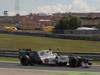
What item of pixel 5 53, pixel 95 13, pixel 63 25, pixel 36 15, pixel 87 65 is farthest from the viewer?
pixel 36 15

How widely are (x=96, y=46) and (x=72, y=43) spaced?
310cm

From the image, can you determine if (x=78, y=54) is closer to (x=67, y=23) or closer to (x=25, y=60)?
(x=25, y=60)

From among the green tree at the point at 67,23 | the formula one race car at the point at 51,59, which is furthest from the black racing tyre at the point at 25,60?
the green tree at the point at 67,23

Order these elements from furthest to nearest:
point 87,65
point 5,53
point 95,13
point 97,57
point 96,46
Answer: point 95,13
point 96,46
point 5,53
point 97,57
point 87,65

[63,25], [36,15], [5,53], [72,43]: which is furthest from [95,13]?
[5,53]

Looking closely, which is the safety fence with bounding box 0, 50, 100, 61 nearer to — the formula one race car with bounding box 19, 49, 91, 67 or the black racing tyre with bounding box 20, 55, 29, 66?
the formula one race car with bounding box 19, 49, 91, 67

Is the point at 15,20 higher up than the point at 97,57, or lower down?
lower down

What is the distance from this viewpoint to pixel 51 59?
918 inches

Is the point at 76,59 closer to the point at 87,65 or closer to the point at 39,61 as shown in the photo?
the point at 87,65

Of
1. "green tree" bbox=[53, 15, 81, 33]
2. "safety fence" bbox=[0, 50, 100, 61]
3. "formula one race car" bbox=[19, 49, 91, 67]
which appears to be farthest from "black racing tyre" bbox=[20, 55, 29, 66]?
"green tree" bbox=[53, 15, 81, 33]

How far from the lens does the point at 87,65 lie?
2305 cm

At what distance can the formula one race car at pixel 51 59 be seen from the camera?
76.0ft

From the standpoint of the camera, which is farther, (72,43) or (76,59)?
(72,43)

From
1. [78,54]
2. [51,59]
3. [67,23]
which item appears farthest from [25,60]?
[67,23]
